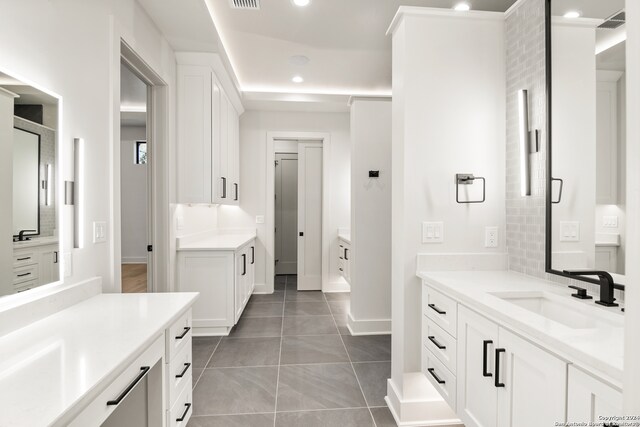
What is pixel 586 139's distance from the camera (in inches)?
57.8

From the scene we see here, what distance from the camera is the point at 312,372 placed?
105 inches

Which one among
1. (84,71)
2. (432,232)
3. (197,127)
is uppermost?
(197,127)

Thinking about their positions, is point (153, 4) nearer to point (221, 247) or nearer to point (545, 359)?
point (221, 247)

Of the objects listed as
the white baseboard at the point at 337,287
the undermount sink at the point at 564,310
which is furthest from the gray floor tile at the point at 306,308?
the undermount sink at the point at 564,310

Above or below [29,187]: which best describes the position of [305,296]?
below

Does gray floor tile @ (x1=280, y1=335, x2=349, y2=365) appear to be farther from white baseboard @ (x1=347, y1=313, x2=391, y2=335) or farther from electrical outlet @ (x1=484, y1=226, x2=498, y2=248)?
electrical outlet @ (x1=484, y1=226, x2=498, y2=248)

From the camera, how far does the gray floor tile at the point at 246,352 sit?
283 cm

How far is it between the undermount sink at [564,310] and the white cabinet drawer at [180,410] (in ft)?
5.46

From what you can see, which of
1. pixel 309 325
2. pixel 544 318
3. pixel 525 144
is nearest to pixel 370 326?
pixel 309 325

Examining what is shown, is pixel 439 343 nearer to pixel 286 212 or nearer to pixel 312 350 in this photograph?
pixel 312 350

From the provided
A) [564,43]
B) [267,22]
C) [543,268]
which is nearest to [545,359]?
[543,268]

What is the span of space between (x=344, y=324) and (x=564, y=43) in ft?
10.6

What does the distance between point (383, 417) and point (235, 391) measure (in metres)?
1.09

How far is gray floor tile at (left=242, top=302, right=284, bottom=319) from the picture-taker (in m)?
4.13
